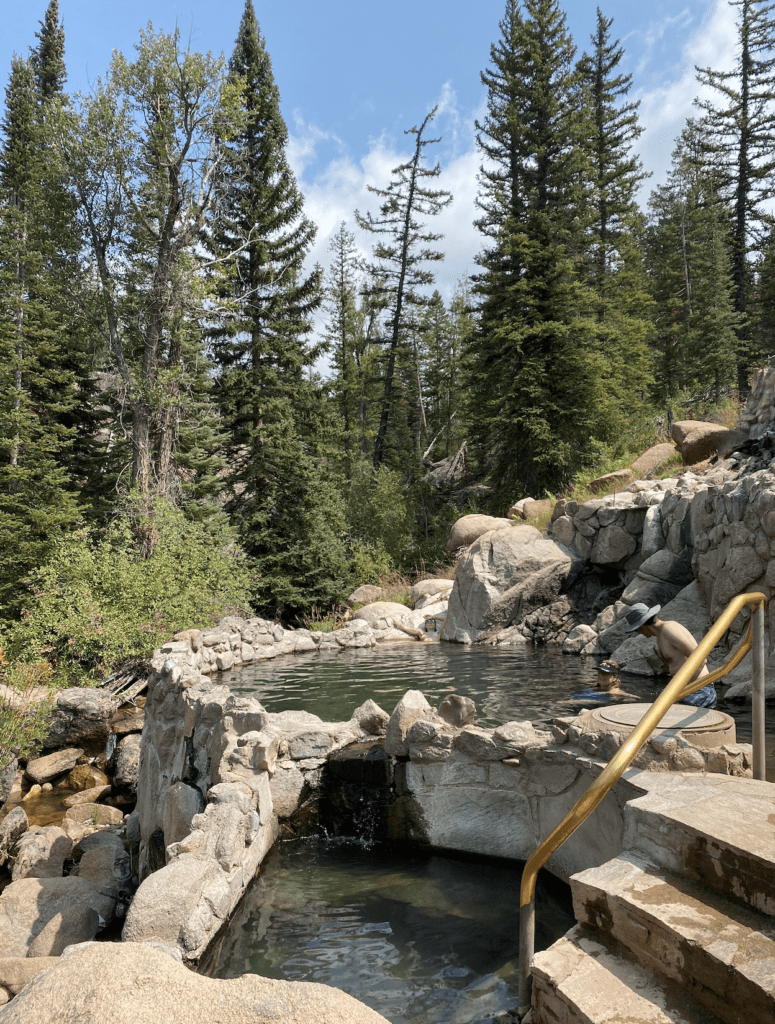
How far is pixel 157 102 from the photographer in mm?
15367

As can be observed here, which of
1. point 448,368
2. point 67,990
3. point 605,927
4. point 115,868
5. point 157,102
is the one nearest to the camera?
point 67,990

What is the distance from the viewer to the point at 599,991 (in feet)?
7.06

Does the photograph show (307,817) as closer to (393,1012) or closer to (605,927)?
(393,1012)

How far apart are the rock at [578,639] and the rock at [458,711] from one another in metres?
6.94

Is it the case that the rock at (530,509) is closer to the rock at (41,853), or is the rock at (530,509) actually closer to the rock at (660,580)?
the rock at (660,580)

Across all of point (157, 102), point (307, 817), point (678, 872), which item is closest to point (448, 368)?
point (157, 102)

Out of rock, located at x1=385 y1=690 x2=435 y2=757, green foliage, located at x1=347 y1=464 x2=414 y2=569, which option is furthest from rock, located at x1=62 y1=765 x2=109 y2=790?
green foliage, located at x1=347 y1=464 x2=414 y2=569

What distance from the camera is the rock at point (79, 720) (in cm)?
927

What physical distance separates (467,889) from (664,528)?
9.30 m

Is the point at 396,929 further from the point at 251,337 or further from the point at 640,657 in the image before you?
the point at 251,337

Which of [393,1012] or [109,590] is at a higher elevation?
[109,590]

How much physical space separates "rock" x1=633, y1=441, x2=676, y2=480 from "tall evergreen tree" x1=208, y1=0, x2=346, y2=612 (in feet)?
29.2

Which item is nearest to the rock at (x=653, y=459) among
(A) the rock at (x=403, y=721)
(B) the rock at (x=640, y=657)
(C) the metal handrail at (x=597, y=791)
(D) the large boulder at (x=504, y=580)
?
(D) the large boulder at (x=504, y=580)

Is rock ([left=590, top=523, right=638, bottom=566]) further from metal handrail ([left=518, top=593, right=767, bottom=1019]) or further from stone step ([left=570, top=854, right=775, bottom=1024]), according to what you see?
stone step ([left=570, top=854, right=775, bottom=1024])
